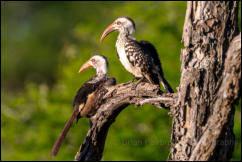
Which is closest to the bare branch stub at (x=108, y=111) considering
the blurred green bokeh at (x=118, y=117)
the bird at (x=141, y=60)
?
the bird at (x=141, y=60)

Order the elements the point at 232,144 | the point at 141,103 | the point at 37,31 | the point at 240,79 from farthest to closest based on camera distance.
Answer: the point at 37,31, the point at 141,103, the point at 232,144, the point at 240,79

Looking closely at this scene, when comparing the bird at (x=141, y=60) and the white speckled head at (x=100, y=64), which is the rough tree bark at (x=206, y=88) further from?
the white speckled head at (x=100, y=64)

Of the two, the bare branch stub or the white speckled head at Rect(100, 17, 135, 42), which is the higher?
the white speckled head at Rect(100, 17, 135, 42)

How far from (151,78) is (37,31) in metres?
33.1

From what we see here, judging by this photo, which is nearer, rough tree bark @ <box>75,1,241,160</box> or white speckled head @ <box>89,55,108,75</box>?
rough tree bark @ <box>75,1,241,160</box>

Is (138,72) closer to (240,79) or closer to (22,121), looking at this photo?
(240,79)

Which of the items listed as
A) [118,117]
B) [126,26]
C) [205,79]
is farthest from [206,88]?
[118,117]

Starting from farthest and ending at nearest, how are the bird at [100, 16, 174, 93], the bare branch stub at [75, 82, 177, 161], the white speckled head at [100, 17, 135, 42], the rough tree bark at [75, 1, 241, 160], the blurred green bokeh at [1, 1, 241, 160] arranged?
the blurred green bokeh at [1, 1, 241, 160] < the white speckled head at [100, 17, 135, 42] < the bird at [100, 16, 174, 93] < the bare branch stub at [75, 82, 177, 161] < the rough tree bark at [75, 1, 241, 160]

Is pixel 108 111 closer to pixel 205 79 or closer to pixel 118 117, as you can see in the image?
Result: pixel 205 79

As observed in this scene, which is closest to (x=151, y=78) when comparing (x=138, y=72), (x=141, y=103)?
(x=138, y=72)

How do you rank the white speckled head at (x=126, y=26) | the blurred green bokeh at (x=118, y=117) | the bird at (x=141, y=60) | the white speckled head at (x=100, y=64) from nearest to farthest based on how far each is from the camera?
the bird at (x=141, y=60)
the white speckled head at (x=126, y=26)
the white speckled head at (x=100, y=64)
the blurred green bokeh at (x=118, y=117)

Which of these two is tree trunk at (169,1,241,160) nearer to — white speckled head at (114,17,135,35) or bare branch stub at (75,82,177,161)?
bare branch stub at (75,82,177,161)

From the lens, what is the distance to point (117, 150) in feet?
42.1

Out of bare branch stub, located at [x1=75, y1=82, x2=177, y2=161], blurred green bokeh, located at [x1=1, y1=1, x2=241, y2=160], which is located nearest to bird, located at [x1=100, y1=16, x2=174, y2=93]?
bare branch stub, located at [x1=75, y1=82, x2=177, y2=161]
